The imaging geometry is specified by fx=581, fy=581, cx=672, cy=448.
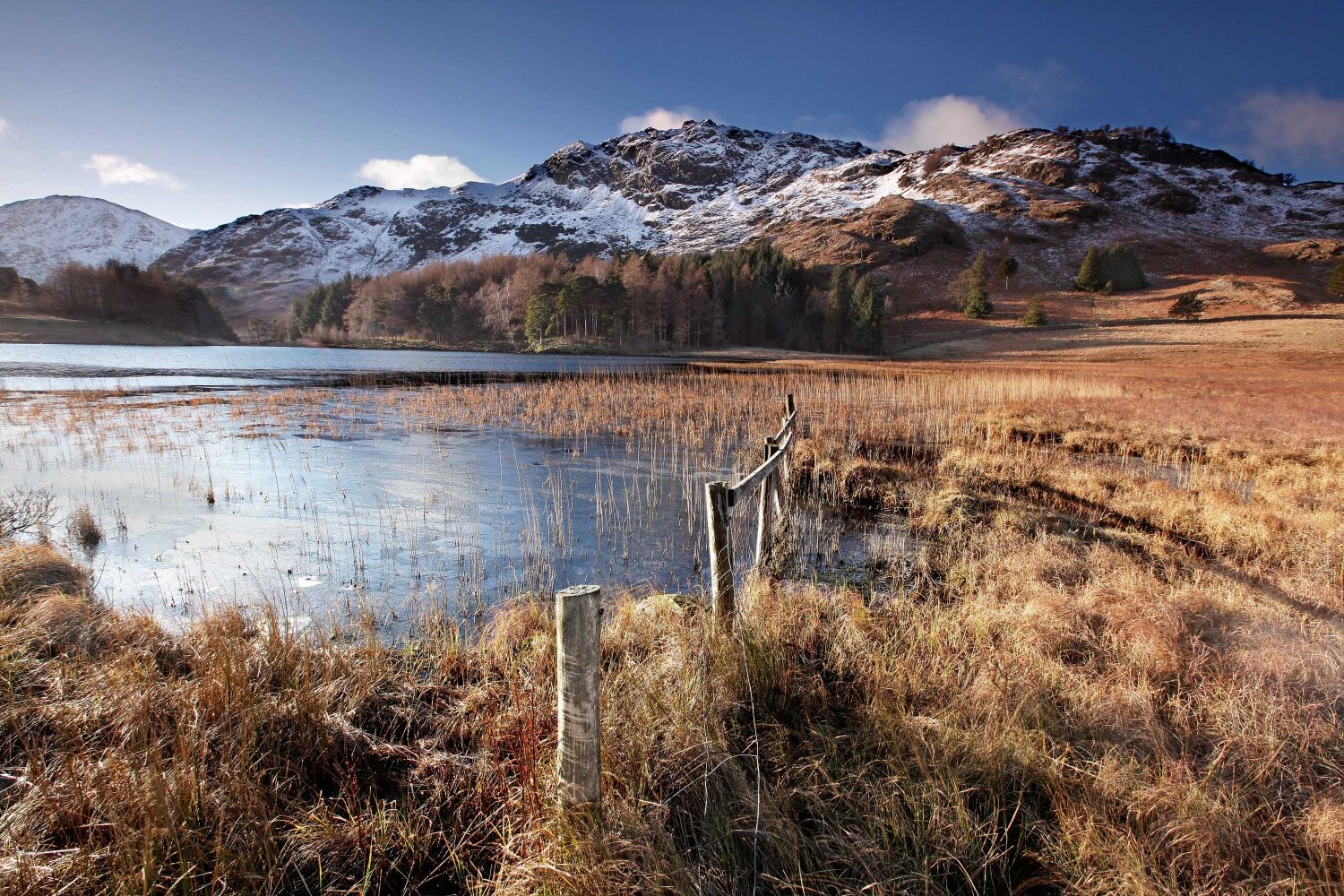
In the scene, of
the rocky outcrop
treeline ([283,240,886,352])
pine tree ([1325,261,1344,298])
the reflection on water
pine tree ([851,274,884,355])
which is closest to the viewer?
the reflection on water

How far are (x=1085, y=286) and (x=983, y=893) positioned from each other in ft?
430

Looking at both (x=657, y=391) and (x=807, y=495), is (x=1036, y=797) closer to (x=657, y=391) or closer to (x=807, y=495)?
(x=807, y=495)

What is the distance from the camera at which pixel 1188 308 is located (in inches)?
3000

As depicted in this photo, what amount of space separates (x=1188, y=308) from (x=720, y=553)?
100 m

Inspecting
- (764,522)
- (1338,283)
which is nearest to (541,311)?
Result: (764,522)

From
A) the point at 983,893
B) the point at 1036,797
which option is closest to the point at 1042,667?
the point at 1036,797

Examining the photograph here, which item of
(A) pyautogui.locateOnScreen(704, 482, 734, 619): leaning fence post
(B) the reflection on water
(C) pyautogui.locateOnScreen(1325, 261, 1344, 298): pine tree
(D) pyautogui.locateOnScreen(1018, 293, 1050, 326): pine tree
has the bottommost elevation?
(B) the reflection on water

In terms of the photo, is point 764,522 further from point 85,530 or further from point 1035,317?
point 1035,317

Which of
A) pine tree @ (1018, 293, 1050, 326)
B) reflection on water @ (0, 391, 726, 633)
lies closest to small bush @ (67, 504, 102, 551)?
reflection on water @ (0, 391, 726, 633)

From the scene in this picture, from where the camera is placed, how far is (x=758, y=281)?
3607 inches

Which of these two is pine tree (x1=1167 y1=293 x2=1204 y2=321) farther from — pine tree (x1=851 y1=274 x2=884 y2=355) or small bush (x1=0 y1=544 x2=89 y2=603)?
small bush (x1=0 y1=544 x2=89 y2=603)

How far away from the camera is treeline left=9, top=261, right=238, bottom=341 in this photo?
90.8 m

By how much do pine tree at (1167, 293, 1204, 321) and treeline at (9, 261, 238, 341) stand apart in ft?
506

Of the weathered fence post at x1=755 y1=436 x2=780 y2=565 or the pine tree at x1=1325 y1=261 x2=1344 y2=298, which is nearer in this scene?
the weathered fence post at x1=755 y1=436 x2=780 y2=565
